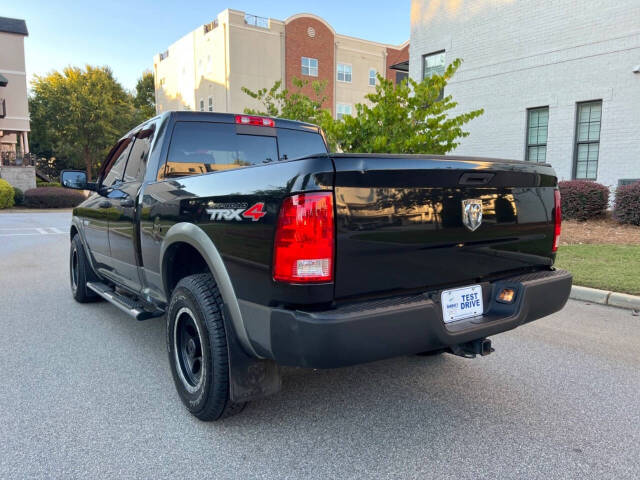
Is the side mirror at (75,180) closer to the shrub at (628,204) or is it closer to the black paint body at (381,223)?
the black paint body at (381,223)

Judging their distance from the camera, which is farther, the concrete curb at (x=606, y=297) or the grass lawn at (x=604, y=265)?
the grass lawn at (x=604, y=265)

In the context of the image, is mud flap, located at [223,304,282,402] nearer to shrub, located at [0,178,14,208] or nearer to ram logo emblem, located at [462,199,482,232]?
ram logo emblem, located at [462,199,482,232]

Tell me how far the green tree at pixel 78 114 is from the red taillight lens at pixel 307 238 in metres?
40.6

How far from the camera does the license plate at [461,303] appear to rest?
2576 mm

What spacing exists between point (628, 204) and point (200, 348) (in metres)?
10.6

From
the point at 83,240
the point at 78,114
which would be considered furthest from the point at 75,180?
the point at 78,114

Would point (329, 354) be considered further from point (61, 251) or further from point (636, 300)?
point (61, 251)

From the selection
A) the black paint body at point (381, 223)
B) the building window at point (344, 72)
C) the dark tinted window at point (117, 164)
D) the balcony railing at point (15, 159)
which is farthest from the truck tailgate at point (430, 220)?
the building window at point (344, 72)

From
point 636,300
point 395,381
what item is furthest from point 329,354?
point 636,300

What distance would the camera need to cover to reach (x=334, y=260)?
2.23m

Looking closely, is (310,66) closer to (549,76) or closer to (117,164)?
(549,76)

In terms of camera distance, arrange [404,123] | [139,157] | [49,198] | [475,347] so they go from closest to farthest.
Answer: [475,347]
[139,157]
[404,123]
[49,198]

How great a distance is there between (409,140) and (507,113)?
8.33 meters

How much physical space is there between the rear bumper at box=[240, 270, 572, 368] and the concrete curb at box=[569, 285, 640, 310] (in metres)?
3.83
